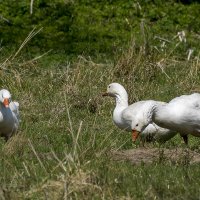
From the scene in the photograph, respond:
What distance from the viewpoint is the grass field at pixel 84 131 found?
8.16 metres

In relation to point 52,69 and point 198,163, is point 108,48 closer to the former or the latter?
point 52,69

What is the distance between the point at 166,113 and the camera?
10.6m

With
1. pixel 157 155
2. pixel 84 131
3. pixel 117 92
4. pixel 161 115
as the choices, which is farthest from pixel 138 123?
pixel 117 92

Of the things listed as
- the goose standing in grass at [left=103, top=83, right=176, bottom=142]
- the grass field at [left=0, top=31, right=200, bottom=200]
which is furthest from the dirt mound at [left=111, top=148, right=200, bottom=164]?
the goose standing in grass at [left=103, top=83, right=176, bottom=142]

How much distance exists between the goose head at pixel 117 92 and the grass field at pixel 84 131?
36 centimetres

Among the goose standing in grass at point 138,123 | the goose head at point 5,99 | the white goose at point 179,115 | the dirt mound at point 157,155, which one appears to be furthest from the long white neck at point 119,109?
the goose head at point 5,99

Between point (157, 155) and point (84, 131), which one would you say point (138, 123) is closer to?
point (157, 155)

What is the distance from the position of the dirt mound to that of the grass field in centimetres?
14

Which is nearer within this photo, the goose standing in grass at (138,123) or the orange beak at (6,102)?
the goose standing in grass at (138,123)

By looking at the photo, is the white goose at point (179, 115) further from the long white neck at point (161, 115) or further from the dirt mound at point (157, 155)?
the dirt mound at point (157, 155)

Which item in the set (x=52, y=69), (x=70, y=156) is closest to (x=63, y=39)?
(x=52, y=69)

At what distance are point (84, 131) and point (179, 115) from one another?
1.47m

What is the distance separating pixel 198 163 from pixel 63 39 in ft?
28.4

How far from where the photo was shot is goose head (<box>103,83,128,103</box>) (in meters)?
13.0
